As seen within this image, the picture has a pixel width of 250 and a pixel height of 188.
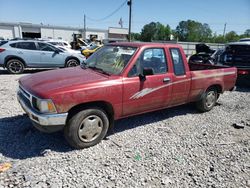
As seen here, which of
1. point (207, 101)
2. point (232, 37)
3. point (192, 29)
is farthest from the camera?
point (192, 29)

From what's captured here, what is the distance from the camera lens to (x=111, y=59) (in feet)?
13.0

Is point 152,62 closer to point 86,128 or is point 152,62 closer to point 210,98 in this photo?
point 86,128

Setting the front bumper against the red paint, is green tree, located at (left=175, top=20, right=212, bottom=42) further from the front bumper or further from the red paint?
the front bumper

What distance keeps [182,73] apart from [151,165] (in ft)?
7.29

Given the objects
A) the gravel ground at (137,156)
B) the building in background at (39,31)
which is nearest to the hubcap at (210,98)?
the gravel ground at (137,156)

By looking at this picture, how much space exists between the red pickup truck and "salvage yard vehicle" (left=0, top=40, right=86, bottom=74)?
22.0 ft

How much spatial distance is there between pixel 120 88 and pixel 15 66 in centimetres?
825

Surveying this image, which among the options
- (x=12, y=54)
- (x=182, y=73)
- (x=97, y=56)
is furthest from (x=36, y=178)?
(x=12, y=54)

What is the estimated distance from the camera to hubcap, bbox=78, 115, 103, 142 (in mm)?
3328

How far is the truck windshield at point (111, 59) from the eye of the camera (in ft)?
12.1

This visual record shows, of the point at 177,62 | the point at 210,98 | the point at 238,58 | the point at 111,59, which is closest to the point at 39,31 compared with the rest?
the point at 238,58

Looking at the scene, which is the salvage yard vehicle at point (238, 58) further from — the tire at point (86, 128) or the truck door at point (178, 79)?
the tire at point (86, 128)

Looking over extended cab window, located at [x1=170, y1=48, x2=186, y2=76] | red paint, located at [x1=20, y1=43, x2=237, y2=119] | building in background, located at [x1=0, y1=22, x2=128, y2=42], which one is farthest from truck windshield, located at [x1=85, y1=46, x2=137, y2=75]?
building in background, located at [x1=0, y1=22, x2=128, y2=42]

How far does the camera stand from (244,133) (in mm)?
4367
